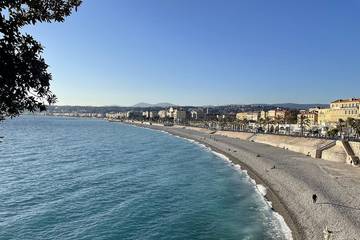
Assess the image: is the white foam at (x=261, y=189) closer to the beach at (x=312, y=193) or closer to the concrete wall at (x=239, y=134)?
the beach at (x=312, y=193)

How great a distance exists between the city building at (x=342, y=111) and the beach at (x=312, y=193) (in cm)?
6583

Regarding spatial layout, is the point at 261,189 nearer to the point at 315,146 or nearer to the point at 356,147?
the point at 356,147

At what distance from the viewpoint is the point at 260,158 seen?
234ft

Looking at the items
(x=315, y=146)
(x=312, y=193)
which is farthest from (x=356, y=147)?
(x=312, y=193)

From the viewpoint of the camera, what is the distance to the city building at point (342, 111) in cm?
12456

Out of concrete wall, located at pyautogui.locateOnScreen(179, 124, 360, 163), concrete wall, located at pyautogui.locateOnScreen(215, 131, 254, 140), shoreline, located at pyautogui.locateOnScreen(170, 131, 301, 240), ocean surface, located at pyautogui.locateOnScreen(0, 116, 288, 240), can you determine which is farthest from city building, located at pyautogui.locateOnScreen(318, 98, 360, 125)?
ocean surface, located at pyautogui.locateOnScreen(0, 116, 288, 240)

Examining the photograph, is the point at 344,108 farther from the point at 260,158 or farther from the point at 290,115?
the point at 260,158

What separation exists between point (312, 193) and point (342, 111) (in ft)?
324

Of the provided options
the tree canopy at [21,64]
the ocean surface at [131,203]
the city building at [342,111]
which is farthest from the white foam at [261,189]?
the city building at [342,111]

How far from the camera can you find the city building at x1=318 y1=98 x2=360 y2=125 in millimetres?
124562

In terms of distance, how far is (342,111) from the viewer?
130m

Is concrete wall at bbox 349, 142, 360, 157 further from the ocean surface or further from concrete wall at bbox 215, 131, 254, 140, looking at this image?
concrete wall at bbox 215, 131, 254, 140

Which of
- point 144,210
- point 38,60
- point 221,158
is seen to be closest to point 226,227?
point 144,210

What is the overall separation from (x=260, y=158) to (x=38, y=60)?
65.9m
